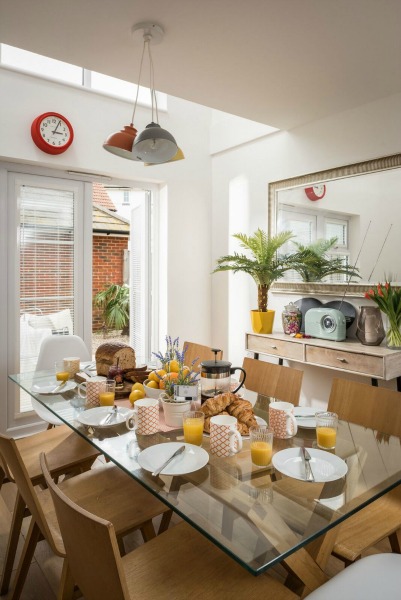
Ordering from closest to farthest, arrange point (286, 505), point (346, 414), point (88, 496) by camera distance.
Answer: point (286, 505)
point (88, 496)
point (346, 414)

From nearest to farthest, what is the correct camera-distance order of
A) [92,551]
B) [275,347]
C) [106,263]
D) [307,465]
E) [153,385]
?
1. [92,551]
2. [307,465]
3. [153,385]
4. [275,347]
5. [106,263]

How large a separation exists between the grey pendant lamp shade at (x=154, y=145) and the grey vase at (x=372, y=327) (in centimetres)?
174

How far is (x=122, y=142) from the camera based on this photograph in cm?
223

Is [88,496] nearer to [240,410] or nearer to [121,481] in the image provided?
[121,481]

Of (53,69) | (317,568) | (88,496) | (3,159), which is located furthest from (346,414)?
(53,69)

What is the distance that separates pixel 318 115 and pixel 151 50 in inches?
60.3

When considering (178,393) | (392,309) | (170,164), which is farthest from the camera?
(170,164)

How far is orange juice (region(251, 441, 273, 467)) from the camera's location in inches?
56.1

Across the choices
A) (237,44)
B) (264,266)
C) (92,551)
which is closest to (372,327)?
(264,266)

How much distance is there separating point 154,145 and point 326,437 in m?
1.55

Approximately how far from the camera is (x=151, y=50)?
245cm

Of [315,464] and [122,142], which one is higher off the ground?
[122,142]

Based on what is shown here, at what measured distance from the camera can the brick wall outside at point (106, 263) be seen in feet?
26.1

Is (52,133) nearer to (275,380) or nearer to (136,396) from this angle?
(136,396)
